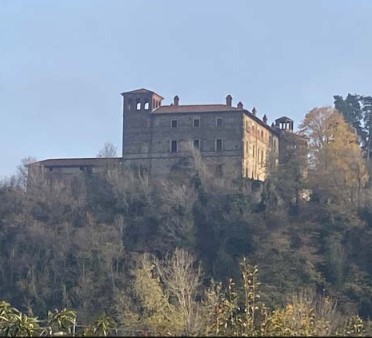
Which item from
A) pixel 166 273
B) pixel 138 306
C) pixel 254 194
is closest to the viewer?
pixel 138 306

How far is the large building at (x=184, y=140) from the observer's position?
54969mm

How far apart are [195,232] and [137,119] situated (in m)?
9.78

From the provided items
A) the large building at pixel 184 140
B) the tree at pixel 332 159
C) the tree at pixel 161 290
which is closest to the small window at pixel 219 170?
the large building at pixel 184 140

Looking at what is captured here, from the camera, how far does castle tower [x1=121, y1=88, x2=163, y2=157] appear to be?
183 ft

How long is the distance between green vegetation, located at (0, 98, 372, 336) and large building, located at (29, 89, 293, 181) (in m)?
1.58

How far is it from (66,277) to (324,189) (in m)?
15.0

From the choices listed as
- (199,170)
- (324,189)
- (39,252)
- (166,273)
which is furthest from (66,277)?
(324,189)

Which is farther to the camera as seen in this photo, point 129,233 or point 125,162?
point 125,162

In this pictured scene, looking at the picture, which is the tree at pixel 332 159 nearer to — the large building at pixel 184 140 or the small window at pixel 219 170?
the large building at pixel 184 140

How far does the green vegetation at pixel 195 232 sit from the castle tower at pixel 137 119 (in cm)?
246

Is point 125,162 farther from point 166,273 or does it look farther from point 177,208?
point 166,273

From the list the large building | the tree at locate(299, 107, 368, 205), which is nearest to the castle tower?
the large building

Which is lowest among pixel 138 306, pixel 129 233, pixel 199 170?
pixel 138 306

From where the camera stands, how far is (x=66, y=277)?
45.9 metres
